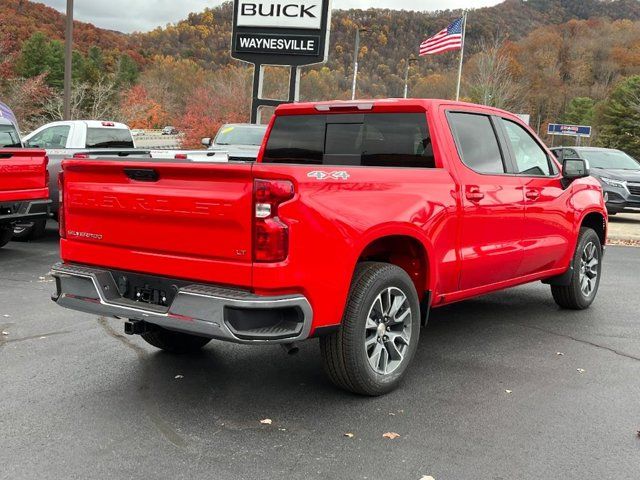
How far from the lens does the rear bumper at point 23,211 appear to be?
881cm

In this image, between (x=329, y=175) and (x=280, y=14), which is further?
(x=280, y=14)

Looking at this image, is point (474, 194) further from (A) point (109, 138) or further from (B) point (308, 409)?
(A) point (109, 138)

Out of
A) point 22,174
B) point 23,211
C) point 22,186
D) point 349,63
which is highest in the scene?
point 349,63

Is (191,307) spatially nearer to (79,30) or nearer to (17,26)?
(17,26)

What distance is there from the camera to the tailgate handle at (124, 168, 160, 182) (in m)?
3.90

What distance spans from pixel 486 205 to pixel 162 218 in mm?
2547

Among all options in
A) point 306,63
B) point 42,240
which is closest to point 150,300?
point 42,240

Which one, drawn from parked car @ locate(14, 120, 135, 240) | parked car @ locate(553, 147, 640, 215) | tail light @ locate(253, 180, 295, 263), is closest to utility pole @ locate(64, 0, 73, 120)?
parked car @ locate(14, 120, 135, 240)

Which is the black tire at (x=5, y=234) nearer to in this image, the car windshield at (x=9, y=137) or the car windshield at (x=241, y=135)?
the car windshield at (x=9, y=137)

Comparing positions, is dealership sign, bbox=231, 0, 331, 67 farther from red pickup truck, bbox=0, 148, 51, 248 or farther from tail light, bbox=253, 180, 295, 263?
tail light, bbox=253, 180, 295, 263

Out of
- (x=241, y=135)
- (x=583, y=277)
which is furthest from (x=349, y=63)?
(x=583, y=277)

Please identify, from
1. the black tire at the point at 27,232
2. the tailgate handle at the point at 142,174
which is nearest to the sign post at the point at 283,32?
the black tire at the point at 27,232

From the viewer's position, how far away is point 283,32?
18.4 m

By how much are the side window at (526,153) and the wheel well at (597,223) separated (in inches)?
45.6
